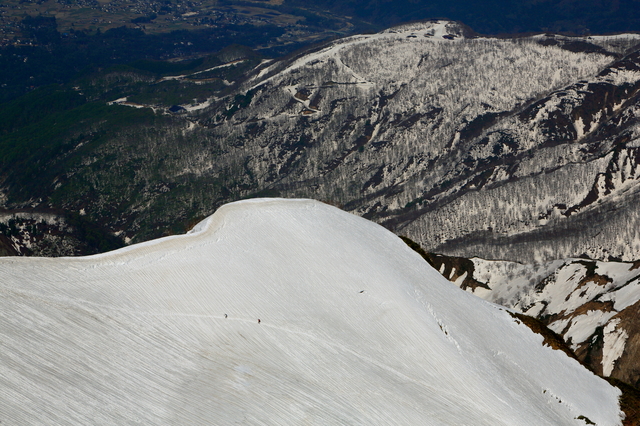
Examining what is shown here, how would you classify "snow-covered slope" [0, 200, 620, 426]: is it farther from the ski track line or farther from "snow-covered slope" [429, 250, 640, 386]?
"snow-covered slope" [429, 250, 640, 386]

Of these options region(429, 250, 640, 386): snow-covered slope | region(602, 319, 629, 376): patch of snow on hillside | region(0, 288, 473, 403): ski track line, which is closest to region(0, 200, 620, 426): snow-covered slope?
region(0, 288, 473, 403): ski track line

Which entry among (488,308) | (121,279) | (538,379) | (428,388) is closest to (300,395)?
(428,388)

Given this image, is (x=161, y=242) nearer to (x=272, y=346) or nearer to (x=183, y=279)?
(x=183, y=279)

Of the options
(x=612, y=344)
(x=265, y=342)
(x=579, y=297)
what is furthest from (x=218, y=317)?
(x=579, y=297)

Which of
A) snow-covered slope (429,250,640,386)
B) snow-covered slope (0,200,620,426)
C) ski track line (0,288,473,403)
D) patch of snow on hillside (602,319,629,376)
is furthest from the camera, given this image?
snow-covered slope (429,250,640,386)

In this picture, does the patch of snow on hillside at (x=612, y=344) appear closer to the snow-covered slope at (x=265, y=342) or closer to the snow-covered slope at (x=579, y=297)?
the snow-covered slope at (x=579, y=297)

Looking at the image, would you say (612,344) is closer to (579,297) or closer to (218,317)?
(579,297)

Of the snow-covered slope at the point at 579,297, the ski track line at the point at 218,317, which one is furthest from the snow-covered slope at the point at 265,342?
the snow-covered slope at the point at 579,297

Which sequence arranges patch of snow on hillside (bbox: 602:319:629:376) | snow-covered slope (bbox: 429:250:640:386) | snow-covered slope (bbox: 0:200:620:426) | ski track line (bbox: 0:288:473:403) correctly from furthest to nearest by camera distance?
snow-covered slope (bbox: 429:250:640:386) → patch of snow on hillside (bbox: 602:319:629:376) → ski track line (bbox: 0:288:473:403) → snow-covered slope (bbox: 0:200:620:426)
